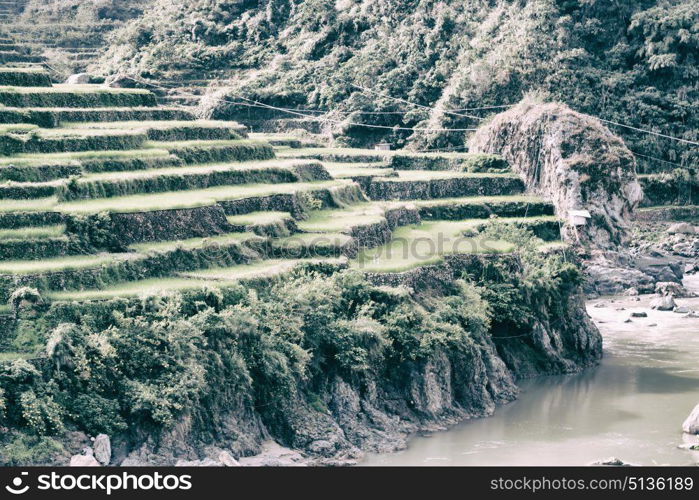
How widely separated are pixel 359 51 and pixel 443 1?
543 cm

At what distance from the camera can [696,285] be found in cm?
5906

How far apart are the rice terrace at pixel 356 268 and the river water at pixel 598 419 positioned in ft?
0.41

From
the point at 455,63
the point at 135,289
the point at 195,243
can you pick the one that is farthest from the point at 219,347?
the point at 455,63

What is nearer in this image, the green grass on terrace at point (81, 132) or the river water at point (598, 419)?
the river water at point (598, 419)

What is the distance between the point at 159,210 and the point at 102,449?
9271 millimetres

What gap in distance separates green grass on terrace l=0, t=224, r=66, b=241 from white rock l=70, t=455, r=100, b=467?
285 inches

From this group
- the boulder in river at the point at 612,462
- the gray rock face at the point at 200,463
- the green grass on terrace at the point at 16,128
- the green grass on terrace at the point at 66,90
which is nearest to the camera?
the gray rock face at the point at 200,463

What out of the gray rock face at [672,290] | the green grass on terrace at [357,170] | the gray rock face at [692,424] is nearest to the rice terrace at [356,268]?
the gray rock face at [692,424]

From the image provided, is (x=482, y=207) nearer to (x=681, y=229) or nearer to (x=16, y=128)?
(x=681, y=229)

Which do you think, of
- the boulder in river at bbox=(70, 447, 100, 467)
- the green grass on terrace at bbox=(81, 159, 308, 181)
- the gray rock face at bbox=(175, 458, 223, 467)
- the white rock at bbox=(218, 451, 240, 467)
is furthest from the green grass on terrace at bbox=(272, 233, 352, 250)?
the boulder in river at bbox=(70, 447, 100, 467)

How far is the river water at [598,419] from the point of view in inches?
1308

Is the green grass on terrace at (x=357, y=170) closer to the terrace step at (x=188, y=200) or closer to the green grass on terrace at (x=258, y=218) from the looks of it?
the terrace step at (x=188, y=200)

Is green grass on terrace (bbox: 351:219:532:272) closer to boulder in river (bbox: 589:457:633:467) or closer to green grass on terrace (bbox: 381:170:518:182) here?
green grass on terrace (bbox: 381:170:518:182)

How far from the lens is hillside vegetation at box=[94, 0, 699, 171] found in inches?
2731
